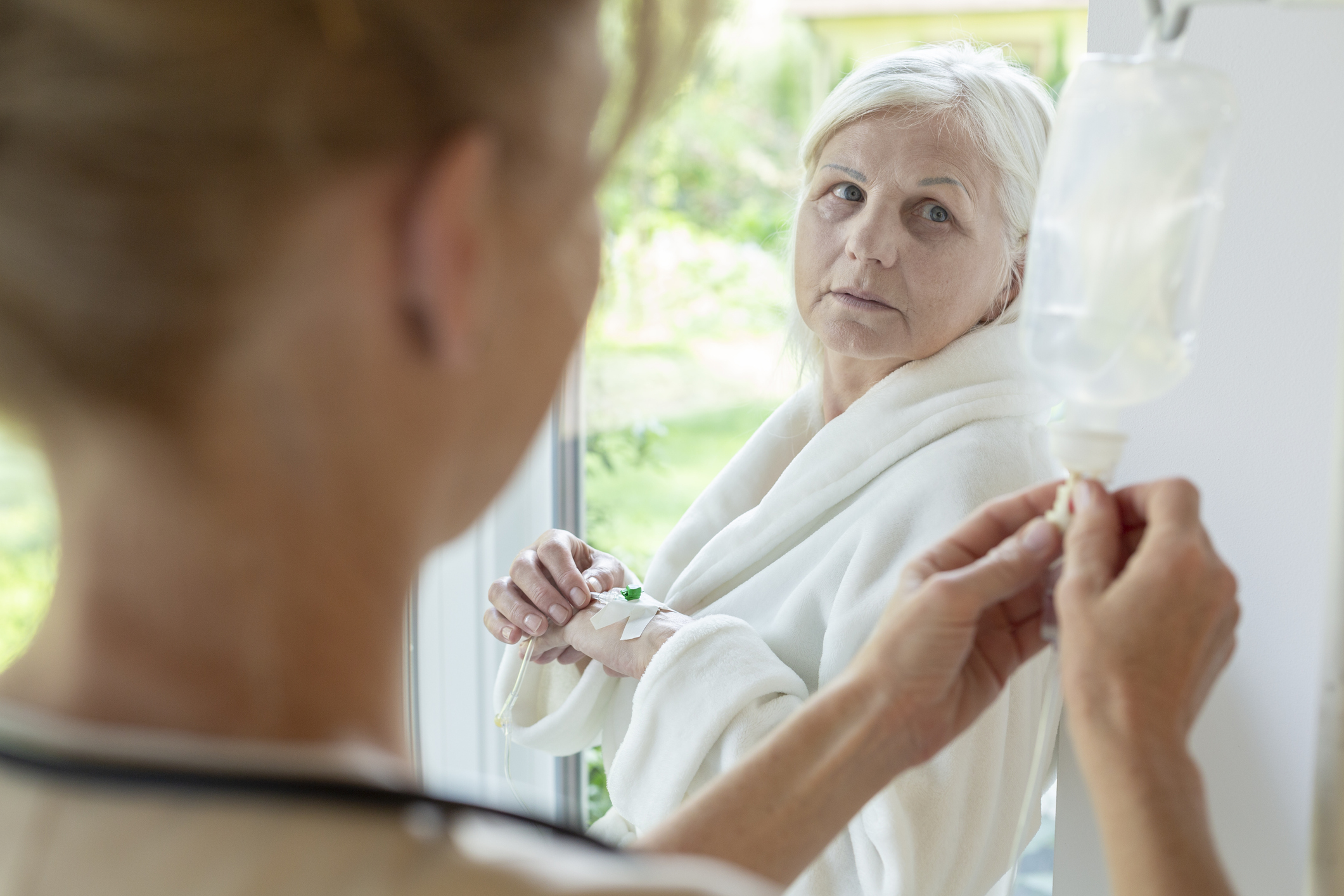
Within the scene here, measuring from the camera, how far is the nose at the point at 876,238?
52.7 inches

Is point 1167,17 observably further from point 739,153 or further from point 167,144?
point 739,153

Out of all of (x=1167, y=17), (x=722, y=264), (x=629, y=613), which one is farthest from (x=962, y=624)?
(x=722, y=264)

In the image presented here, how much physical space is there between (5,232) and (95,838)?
0.75 feet

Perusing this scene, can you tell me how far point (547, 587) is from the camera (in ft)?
4.66

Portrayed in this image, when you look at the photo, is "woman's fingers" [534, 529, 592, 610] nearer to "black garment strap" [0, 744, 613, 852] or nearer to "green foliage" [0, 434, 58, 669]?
"green foliage" [0, 434, 58, 669]

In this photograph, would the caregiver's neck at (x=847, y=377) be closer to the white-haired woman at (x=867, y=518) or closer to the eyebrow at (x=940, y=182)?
the white-haired woman at (x=867, y=518)

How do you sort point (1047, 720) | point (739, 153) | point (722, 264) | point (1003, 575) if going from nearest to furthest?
point (1003, 575)
point (1047, 720)
point (722, 264)
point (739, 153)

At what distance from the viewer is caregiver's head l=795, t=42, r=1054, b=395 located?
1.33 m

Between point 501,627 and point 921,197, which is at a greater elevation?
point 921,197

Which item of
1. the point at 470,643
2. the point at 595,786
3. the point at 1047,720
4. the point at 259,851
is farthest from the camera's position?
the point at 595,786

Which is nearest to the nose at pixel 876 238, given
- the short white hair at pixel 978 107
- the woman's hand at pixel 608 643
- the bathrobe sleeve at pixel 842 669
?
the short white hair at pixel 978 107

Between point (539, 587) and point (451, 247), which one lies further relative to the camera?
point (539, 587)

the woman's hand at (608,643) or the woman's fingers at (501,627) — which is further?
the woman's fingers at (501,627)

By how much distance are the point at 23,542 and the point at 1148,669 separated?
2.83 ft
